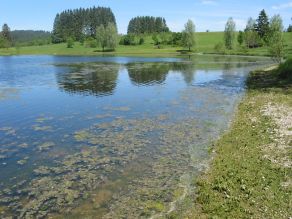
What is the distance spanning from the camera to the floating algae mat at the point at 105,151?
1798 centimetres

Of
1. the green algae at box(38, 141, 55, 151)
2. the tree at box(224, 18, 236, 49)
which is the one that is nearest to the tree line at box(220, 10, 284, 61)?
the tree at box(224, 18, 236, 49)

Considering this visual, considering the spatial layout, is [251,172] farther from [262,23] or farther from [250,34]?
[262,23]

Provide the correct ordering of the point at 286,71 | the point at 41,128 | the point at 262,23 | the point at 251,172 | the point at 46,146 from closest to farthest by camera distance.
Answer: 1. the point at 251,172
2. the point at 46,146
3. the point at 41,128
4. the point at 286,71
5. the point at 262,23

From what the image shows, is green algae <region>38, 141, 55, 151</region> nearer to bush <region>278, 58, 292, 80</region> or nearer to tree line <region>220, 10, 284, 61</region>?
bush <region>278, 58, 292, 80</region>

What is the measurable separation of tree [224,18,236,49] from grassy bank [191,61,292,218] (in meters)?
152

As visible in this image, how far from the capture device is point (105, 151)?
2598cm

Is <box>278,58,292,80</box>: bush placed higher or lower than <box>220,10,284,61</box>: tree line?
lower

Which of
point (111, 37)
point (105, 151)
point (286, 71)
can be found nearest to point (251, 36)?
point (111, 37)

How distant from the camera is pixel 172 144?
90.5ft

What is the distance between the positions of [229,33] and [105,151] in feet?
547

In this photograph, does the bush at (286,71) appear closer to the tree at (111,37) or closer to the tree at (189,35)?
the tree at (189,35)

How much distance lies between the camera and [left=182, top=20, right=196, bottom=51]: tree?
186 m

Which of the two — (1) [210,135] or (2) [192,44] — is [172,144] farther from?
(2) [192,44]

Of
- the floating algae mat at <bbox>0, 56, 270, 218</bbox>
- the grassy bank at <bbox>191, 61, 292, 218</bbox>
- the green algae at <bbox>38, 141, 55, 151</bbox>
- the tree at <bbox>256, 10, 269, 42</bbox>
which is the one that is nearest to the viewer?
the grassy bank at <bbox>191, 61, 292, 218</bbox>
